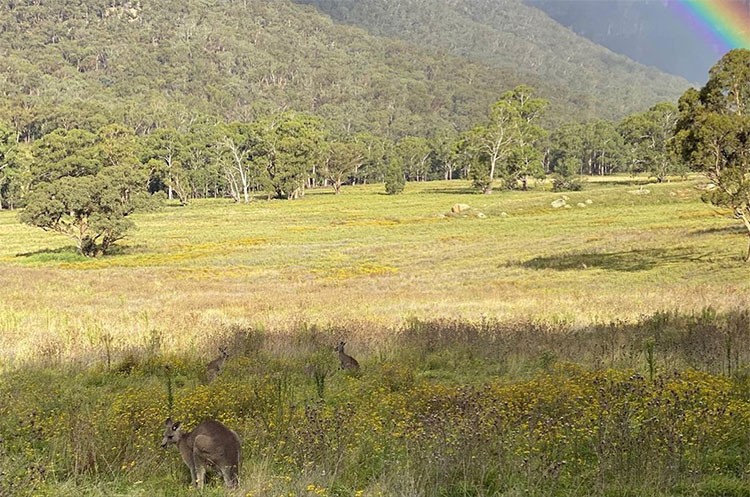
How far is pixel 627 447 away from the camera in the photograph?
→ 19.4 ft

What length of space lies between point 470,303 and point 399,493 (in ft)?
55.1

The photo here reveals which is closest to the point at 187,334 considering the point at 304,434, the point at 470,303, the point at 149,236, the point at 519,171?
the point at 304,434

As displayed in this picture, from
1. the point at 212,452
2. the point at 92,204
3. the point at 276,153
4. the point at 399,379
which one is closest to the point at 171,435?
the point at 212,452

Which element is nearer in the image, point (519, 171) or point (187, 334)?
point (187, 334)

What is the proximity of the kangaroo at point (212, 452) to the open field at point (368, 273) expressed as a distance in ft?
27.1

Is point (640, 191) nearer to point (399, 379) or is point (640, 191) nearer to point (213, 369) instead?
point (399, 379)

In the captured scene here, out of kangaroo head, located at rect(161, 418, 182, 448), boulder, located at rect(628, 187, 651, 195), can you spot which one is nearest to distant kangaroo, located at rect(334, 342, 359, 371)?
kangaroo head, located at rect(161, 418, 182, 448)

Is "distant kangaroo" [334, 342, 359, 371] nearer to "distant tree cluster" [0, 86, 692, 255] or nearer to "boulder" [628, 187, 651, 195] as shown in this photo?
"distant tree cluster" [0, 86, 692, 255]

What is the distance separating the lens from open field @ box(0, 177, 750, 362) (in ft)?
58.0

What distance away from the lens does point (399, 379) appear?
392 inches

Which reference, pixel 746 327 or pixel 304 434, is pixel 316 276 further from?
pixel 304 434

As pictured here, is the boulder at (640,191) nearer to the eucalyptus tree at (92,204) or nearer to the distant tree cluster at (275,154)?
the distant tree cluster at (275,154)

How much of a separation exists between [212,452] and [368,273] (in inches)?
1153

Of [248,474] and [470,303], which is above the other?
[248,474]
